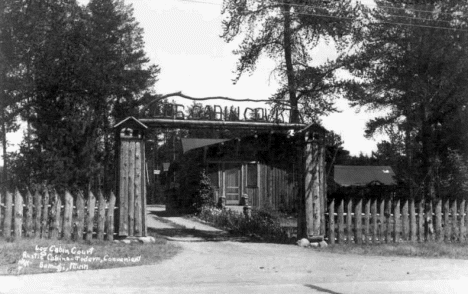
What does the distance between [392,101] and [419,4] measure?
3.64 metres

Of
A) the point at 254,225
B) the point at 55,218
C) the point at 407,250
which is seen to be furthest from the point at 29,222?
the point at 407,250

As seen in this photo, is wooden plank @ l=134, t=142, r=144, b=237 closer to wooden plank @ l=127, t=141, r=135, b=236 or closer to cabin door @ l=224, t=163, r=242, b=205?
wooden plank @ l=127, t=141, r=135, b=236

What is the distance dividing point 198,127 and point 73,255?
5726mm

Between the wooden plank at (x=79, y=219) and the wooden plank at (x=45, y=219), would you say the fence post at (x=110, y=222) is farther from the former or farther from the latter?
the wooden plank at (x=45, y=219)

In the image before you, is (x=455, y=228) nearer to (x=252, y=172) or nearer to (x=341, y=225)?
(x=341, y=225)

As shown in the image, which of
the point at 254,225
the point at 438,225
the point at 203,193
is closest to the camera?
the point at 438,225

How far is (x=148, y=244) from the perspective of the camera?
16.0 meters

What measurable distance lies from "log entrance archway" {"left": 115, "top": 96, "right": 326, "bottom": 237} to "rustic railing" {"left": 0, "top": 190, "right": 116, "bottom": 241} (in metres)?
0.54

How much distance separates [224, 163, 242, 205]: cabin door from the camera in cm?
3375

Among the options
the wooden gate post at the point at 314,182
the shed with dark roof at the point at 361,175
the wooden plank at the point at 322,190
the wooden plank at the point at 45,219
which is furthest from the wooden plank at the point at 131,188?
the shed with dark roof at the point at 361,175

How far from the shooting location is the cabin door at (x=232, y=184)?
3375 cm

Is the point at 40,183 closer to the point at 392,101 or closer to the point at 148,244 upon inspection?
the point at 148,244

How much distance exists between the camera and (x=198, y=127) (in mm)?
17297

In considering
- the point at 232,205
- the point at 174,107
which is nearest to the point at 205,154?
the point at 232,205
